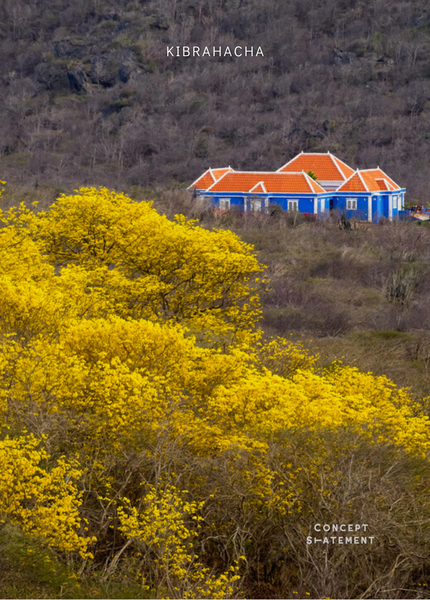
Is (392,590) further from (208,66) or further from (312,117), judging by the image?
(208,66)

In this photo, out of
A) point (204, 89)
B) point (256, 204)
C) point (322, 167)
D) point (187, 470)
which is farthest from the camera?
point (204, 89)

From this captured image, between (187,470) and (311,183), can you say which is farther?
(311,183)

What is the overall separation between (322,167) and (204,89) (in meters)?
31.2

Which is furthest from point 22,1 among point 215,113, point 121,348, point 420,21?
point 121,348

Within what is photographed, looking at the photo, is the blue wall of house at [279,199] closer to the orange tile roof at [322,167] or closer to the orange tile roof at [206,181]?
the orange tile roof at [206,181]

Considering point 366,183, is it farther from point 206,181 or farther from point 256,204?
point 206,181

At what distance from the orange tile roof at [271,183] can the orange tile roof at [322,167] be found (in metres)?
2.35

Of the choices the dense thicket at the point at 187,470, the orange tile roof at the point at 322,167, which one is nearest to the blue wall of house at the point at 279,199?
the orange tile roof at the point at 322,167

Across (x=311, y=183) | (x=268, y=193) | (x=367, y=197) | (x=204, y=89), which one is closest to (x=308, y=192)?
(x=311, y=183)

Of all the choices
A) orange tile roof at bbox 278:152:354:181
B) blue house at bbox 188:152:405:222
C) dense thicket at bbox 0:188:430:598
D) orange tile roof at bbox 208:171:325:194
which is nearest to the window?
blue house at bbox 188:152:405:222

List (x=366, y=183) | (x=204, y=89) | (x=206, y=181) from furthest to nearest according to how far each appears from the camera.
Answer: (x=204, y=89) → (x=206, y=181) → (x=366, y=183)

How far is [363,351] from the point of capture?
816 inches

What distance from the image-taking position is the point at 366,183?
3988 cm

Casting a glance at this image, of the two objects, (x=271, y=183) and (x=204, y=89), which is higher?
(x=204, y=89)
